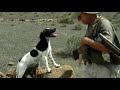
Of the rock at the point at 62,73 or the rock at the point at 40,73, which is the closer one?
the rock at the point at 62,73

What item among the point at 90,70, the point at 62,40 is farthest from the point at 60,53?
the point at 90,70

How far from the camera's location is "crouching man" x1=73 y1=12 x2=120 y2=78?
5484mm

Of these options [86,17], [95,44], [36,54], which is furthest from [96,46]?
[36,54]

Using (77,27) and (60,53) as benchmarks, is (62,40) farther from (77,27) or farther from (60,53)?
(77,27)

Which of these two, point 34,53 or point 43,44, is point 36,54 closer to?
point 34,53

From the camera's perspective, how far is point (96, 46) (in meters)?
5.46

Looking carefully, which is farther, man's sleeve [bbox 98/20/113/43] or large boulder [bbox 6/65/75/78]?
large boulder [bbox 6/65/75/78]

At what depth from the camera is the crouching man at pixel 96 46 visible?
216 inches

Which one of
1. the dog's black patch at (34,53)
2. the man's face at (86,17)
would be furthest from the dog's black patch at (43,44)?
the man's face at (86,17)

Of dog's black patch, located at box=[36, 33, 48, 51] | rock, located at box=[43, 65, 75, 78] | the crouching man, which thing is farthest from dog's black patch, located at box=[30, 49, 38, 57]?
the crouching man

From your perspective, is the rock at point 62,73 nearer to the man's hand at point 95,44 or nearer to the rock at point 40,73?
the rock at point 40,73

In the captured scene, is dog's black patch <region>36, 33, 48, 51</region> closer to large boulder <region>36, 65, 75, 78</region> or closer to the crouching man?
large boulder <region>36, 65, 75, 78</region>
